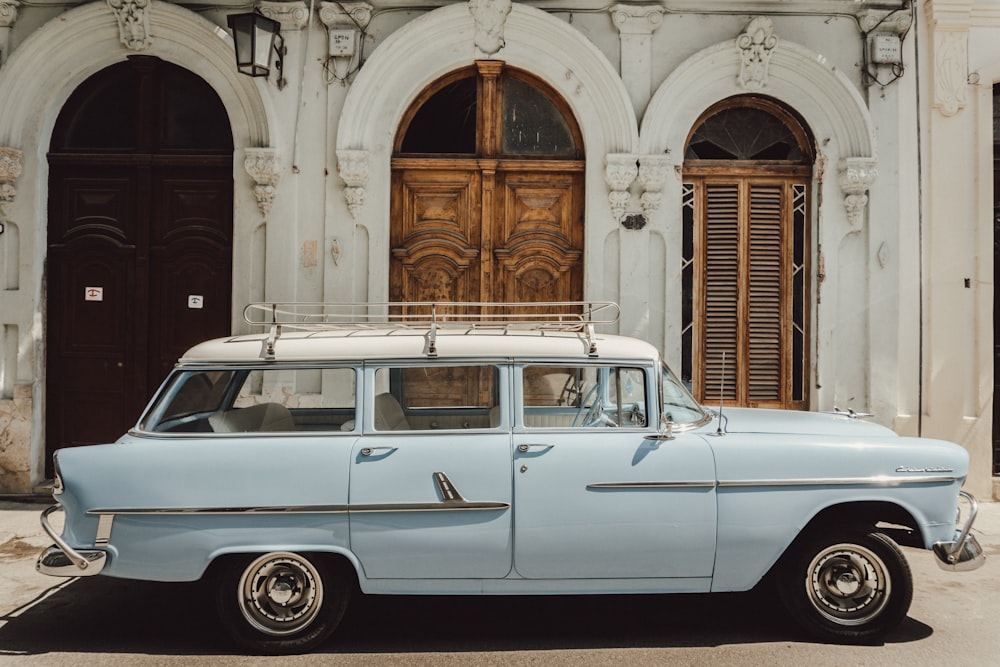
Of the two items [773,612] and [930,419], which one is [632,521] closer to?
[773,612]

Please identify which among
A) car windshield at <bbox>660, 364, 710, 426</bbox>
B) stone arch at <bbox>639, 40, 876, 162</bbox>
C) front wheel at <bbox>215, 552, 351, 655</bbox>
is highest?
stone arch at <bbox>639, 40, 876, 162</bbox>

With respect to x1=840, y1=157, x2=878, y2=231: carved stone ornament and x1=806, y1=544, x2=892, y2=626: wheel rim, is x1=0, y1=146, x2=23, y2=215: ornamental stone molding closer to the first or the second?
x1=806, y1=544, x2=892, y2=626: wheel rim

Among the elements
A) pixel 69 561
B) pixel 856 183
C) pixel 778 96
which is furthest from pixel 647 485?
pixel 778 96

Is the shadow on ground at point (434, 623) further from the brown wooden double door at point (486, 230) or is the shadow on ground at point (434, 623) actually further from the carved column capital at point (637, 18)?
the carved column capital at point (637, 18)

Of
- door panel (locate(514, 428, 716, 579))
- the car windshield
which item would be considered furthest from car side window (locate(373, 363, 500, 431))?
the car windshield

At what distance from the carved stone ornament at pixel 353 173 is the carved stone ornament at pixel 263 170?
0.61 meters

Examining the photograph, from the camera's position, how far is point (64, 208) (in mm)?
8477

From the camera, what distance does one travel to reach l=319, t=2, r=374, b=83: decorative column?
26.8 ft

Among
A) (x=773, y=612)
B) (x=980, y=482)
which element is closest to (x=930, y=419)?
(x=980, y=482)

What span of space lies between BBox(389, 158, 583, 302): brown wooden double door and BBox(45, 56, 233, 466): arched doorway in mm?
1797

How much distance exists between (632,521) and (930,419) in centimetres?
505

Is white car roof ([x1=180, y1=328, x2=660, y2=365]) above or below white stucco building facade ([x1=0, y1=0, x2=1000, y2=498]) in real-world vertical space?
below

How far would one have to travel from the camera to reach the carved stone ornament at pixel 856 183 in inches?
322

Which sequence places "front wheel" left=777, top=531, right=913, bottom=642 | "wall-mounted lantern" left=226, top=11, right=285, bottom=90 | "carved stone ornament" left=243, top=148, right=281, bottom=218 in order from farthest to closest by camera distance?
1. "carved stone ornament" left=243, top=148, right=281, bottom=218
2. "wall-mounted lantern" left=226, top=11, right=285, bottom=90
3. "front wheel" left=777, top=531, right=913, bottom=642
